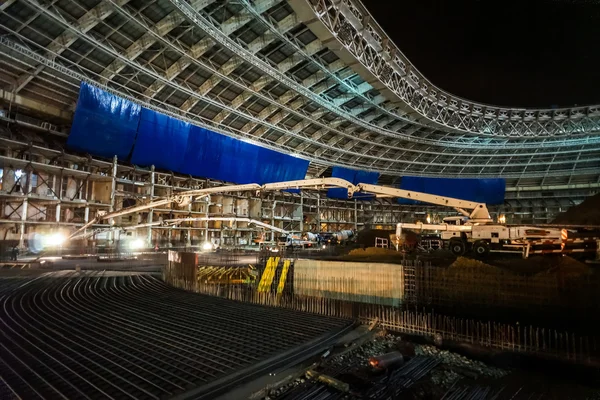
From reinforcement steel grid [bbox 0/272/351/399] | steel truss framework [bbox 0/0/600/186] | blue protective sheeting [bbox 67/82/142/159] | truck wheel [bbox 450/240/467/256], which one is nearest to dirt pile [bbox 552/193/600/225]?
truck wheel [bbox 450/240/467/256]

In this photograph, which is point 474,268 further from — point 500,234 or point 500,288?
point 500,234

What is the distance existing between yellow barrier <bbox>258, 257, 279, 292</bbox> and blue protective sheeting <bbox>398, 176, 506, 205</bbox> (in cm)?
4420

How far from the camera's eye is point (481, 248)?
1722cm

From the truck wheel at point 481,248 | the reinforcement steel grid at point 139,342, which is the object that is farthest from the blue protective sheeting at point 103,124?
the truck wheel at point 481,248

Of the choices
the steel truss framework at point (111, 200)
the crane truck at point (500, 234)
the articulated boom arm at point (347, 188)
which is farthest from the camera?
the steel truss framework at point (111, 200)

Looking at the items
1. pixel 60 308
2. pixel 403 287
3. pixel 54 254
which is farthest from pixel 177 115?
pixel 403 287

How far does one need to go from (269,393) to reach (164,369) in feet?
6.72

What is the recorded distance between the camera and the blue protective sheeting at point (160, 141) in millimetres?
30125

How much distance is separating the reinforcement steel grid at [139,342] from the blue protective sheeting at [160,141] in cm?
2014

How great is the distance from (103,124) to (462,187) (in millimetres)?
52506

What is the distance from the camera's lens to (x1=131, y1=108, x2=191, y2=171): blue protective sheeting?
30.1m

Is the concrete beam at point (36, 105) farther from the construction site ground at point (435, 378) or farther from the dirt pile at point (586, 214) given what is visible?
the dirt pile at point (586, 214)

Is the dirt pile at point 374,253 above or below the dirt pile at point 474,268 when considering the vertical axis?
below

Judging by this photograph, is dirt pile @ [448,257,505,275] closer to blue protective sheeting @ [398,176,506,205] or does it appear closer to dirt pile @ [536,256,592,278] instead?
dirt pile @ [536,256,592,278]
